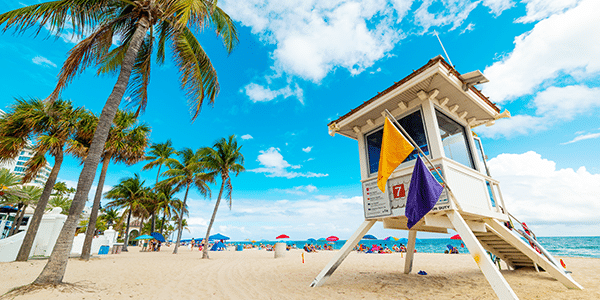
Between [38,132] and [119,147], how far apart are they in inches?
140

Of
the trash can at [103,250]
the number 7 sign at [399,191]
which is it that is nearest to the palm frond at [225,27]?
the number 7 sign at [399,191]

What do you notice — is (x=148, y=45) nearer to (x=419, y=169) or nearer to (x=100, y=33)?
(x=100, y=33)

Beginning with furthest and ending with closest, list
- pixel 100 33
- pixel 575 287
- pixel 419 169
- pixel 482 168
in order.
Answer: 1. pixel 100 33
2. pixel 482 168
3. pixel 575 287
4. pixel 419 169

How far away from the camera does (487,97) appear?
23.7 ft

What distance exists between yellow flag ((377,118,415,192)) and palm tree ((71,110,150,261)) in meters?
13.7

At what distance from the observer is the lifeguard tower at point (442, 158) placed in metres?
5.74

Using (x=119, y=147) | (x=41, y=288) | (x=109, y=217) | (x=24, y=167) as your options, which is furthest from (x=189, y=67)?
(x=109, y=217)

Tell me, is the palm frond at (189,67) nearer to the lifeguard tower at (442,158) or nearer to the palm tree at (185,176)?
the lifeguard tower at (442,158)

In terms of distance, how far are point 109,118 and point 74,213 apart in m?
2.65

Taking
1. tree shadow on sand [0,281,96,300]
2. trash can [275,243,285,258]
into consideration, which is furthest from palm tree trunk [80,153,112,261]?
trash can [275,243,285,258]

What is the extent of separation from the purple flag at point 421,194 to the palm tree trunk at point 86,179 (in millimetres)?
7940

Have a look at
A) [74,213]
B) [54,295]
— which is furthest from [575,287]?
[74,213]

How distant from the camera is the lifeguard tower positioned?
5742 millimetres

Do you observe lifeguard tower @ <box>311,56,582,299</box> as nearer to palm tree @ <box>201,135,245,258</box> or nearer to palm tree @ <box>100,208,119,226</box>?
palm tree @ <box>201,135,245,258</box>
